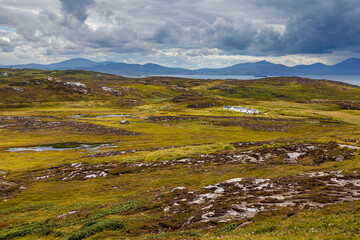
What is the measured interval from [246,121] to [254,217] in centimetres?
14574

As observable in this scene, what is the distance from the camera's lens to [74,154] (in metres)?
87.2

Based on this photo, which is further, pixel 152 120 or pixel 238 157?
pixel 152 120

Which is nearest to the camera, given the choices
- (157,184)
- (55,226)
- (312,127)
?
(55,226)

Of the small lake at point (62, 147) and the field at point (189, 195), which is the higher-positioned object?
the field at point (189, 195)

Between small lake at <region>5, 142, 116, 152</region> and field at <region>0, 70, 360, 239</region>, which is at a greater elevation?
field at <region>0, 70, 360, 239</region>

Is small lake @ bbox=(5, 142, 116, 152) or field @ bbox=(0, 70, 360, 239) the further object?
small lake @ bbox=(5, 142, 116, 152)

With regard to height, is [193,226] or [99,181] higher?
[193,226]

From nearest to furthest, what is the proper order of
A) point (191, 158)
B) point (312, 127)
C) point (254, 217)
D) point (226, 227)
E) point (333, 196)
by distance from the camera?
point (226, 227) → point (254, 217) → point (333, 196) → point (191, 158) → point (312, 127)

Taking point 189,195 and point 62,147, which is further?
point 62,147

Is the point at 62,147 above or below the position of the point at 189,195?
below

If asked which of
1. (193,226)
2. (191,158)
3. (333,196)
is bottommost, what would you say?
(191,158)

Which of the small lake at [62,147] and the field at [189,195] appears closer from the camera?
the field at [189,195]

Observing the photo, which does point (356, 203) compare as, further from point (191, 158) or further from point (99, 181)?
point (99, 181)

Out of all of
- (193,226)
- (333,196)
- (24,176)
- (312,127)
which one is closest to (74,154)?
(24,176)
